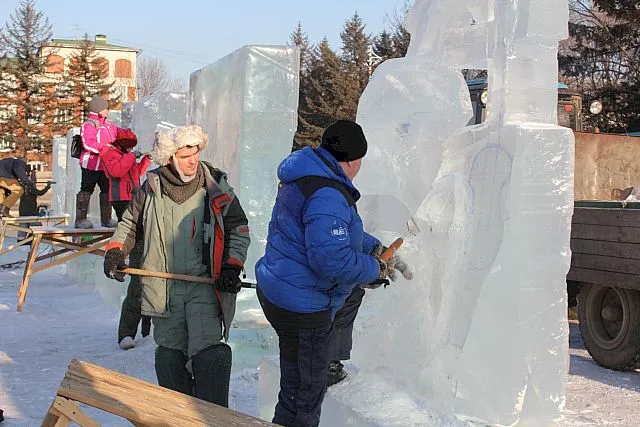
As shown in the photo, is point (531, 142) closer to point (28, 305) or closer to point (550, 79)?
point (550, 79)

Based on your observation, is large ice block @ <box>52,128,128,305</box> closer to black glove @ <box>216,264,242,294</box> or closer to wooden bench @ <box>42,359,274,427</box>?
black glove @ <box>216,264,242,294</box>

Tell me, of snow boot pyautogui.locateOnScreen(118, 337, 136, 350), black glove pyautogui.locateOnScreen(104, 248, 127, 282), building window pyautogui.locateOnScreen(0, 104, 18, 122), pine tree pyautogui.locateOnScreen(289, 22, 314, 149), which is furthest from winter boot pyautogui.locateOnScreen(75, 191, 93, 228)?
building window pyautogui.locateOnScreen(0, 104, 18, 122)

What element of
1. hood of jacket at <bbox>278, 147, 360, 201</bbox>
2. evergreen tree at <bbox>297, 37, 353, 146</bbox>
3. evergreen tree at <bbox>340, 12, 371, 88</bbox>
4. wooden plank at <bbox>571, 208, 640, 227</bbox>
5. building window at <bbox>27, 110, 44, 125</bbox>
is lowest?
wooden plank at <bbox>571, 208, 640, 227</bbox>

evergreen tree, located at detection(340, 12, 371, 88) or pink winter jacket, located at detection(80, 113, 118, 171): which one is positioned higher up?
evergreen tree, located at detection(340, 12, 371, 88)

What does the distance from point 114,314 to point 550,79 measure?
5502mm

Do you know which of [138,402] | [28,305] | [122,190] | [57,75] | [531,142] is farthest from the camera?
[57,75]

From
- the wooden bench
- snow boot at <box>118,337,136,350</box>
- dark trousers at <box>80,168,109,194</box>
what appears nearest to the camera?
the wooden bench

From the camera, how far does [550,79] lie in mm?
3533

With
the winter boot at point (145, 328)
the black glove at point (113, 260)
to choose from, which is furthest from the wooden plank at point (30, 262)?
the black glove at point (113, 260)

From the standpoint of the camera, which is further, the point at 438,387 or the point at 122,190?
the point at 122,190

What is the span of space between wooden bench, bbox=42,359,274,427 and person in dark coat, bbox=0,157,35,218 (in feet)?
36.8

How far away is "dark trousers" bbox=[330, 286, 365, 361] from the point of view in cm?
350

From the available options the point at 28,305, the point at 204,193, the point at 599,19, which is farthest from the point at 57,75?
the point at 204,193

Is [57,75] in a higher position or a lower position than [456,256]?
higher
